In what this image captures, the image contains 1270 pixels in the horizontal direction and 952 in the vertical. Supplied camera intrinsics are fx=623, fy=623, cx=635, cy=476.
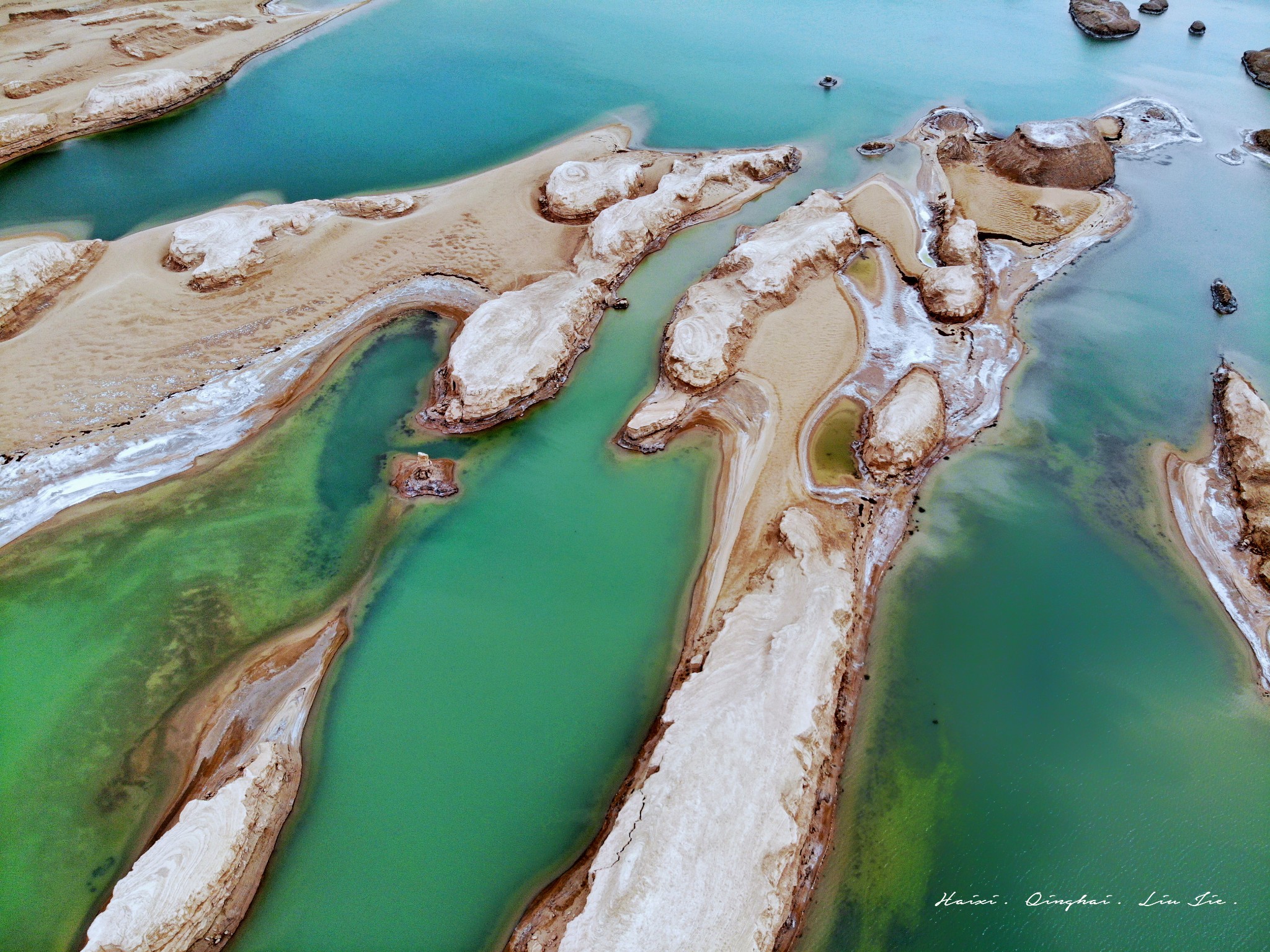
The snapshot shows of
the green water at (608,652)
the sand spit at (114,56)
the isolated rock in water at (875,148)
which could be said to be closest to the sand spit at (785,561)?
the green water at (608,652)

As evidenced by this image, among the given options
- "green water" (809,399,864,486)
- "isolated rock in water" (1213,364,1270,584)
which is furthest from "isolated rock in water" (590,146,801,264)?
"isolated rock in water" (1213,364,1270,584)

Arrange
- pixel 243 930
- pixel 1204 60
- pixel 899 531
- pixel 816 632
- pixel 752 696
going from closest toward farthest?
pixel 243 930
pixel 752 696
pixel 816 632
pixel 899 531
pixel 1204 60

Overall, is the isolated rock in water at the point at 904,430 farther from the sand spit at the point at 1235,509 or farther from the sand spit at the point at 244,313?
the sand spit at the point at 244,313

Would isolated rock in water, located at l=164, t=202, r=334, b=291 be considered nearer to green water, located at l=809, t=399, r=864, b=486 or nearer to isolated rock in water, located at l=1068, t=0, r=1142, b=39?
green water, located at l=809, t=399, r=864, b=486

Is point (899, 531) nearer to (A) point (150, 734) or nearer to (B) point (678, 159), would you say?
(A) point (150, 734)

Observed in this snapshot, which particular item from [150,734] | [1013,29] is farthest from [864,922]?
[1013,29]

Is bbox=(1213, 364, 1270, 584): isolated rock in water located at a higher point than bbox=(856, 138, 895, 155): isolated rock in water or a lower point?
lower
